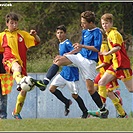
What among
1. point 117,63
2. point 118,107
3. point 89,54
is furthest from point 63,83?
point 89,54

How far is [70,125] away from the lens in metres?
9.55

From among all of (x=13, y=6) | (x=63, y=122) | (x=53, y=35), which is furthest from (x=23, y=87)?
(x=13, y=6)

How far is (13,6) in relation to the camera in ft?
86.2

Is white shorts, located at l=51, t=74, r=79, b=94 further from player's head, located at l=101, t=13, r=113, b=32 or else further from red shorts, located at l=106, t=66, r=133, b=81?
player's head, located at l=101, t=13, r=113, b=32

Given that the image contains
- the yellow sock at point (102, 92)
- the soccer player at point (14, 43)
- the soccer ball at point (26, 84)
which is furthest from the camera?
the yellow sock at point (102, 92)

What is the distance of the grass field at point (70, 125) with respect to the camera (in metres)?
9.09

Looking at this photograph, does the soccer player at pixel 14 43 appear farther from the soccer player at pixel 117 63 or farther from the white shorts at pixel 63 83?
the soccer player at pixel 117 63

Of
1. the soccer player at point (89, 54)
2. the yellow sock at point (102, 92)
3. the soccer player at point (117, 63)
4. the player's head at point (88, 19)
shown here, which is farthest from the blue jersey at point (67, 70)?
the player's head at point (88, 19)

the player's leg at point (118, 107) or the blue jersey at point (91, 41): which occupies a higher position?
the blue jersey at point (91, 41)

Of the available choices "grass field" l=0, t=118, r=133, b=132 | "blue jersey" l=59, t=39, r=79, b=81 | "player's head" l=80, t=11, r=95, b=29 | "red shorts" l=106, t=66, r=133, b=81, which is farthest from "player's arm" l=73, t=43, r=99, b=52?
"blue jersey" l=59, t=39, r=79, b=81

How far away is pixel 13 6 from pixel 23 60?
15.0 metres

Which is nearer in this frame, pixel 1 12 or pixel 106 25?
pixel 106 25

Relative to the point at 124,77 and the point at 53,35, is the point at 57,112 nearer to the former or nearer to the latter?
the point at 124,77

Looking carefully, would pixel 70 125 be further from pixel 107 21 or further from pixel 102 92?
pixel 107 21
